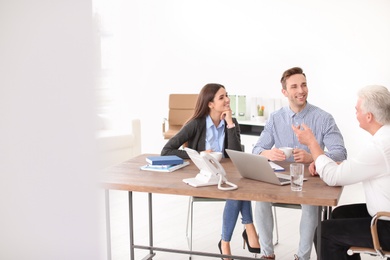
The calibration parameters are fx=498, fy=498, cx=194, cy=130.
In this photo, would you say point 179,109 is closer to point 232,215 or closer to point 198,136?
point 198,136

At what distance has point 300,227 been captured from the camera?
2.92m

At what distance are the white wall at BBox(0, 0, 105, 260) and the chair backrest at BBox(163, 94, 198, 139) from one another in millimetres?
4908

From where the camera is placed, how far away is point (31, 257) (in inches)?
19.1

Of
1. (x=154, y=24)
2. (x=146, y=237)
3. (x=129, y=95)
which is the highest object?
(x=154, y=24)

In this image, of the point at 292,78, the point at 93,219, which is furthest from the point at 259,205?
the point at 93,219

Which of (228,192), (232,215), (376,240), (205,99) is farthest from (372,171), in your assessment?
(205,99)

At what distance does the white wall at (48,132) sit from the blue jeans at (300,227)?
97.3 inches

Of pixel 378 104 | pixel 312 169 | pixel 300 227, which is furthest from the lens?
pixel 300 227

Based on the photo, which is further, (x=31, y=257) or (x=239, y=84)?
(x=239, y=84)

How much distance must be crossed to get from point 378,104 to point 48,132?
206 centimetres

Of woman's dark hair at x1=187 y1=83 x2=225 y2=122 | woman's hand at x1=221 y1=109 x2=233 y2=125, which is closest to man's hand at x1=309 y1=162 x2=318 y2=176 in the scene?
woman's hand at x1=221 y1=109 x2=233 y2=125

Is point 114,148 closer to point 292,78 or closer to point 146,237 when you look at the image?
point 146,237

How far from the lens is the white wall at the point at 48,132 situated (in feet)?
1.59

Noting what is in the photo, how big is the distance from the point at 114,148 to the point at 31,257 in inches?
195
